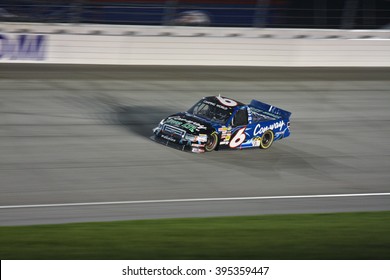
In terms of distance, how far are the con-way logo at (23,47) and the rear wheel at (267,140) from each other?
29.0 ft

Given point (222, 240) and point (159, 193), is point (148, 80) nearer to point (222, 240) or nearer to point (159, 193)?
point (159, 193)

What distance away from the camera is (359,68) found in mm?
25594

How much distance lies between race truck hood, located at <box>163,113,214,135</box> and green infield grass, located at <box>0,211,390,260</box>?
12.3 feet

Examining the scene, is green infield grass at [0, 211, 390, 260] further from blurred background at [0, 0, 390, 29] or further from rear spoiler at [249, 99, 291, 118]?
blurred background at [0, 0, 390, 29]

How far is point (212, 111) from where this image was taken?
16766 mm

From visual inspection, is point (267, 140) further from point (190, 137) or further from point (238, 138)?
point (190, 137)

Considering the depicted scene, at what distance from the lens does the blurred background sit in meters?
23.8

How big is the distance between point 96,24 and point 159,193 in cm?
1115

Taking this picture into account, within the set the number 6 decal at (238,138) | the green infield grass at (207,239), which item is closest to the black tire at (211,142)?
the number 6 decal at (238,138)

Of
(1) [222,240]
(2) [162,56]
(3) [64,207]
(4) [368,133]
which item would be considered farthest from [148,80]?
(1) [222,240]

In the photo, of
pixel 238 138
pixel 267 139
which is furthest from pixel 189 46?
pixel 238 138

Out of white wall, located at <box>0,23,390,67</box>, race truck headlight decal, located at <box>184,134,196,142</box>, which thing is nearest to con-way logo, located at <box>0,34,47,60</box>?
white wall, located at <box>0,23,390,67</box>

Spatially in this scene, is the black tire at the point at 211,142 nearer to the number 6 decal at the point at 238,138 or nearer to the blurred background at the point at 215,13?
the number 6 decal at the point at 238,138

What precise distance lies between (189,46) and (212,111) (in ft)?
25.4
